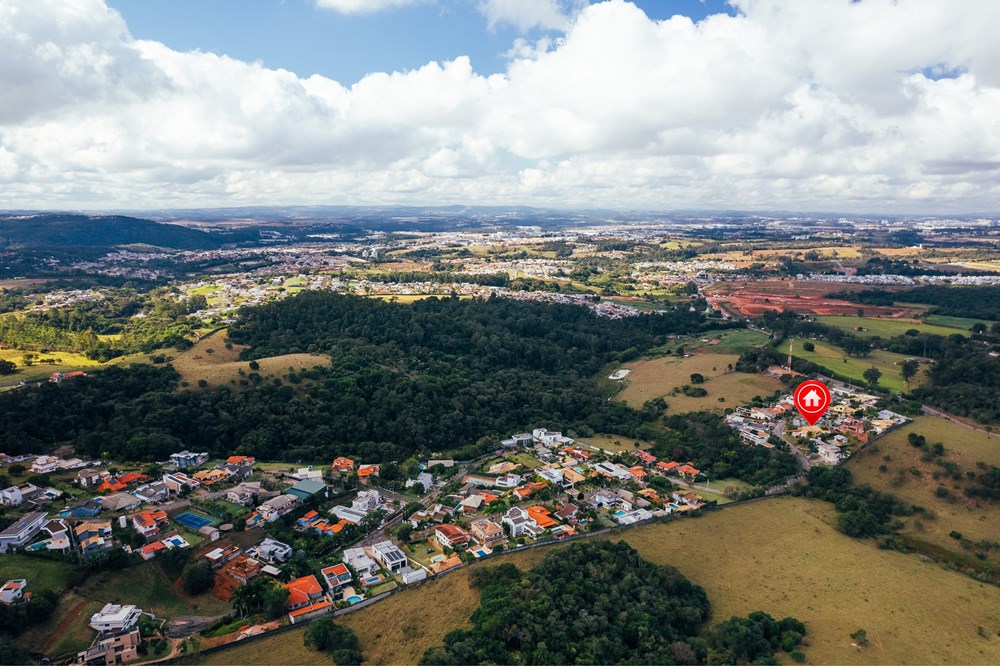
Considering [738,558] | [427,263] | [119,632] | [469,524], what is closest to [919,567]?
[738,558]

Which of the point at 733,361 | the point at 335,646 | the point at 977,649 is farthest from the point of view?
the point at 733,361

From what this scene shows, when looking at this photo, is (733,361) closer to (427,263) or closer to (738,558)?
(738,558)

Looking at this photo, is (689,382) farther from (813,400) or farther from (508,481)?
(508,481)

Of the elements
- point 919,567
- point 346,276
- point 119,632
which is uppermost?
point 346,276

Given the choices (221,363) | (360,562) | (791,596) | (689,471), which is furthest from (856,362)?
(221,363)

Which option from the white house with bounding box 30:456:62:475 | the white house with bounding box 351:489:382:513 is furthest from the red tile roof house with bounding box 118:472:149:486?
the white house with bounding box 351:489:382:513

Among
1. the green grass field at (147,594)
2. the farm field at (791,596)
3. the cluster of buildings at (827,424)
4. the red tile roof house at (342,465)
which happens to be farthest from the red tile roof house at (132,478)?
the cluster of buildings at (827,424)
